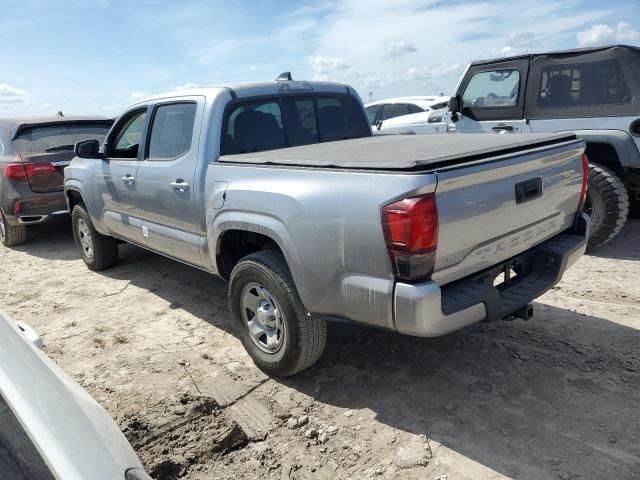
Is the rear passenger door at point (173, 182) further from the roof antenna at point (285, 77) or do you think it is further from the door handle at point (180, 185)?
the roof antenna at point (285, 77)

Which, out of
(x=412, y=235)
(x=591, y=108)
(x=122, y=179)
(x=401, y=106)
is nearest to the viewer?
(x=412, y=235)

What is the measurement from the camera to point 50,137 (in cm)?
682

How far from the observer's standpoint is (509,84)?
6.25 metres

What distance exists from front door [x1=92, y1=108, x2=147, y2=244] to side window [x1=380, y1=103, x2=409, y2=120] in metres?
8.42

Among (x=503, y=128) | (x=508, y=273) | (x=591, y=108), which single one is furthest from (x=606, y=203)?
(x=508, y=273)

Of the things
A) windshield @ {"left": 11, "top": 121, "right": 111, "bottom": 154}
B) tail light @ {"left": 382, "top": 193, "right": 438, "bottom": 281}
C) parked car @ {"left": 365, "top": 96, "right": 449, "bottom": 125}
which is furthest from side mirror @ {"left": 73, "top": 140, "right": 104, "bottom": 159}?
parked car @ {"left": 365, "top": 96, "right": 449, "bottom": 125}

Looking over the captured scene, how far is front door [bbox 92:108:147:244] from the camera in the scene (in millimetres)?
4590

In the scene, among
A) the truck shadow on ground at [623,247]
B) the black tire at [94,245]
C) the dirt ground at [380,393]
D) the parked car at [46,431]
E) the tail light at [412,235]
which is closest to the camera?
the parked car at [46,431]

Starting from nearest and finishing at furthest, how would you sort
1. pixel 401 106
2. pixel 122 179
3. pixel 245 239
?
pixel 245 239 → pixel 122 179 → pixel 401 106

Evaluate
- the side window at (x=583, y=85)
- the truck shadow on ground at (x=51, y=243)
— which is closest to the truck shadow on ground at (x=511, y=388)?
the side window at (x=583, y=85)

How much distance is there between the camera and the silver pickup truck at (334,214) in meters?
2.44

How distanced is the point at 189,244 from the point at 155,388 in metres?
1.11

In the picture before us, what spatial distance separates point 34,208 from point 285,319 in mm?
5051

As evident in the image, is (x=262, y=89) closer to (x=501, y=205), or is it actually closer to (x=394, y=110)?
(x=501, y=205)
